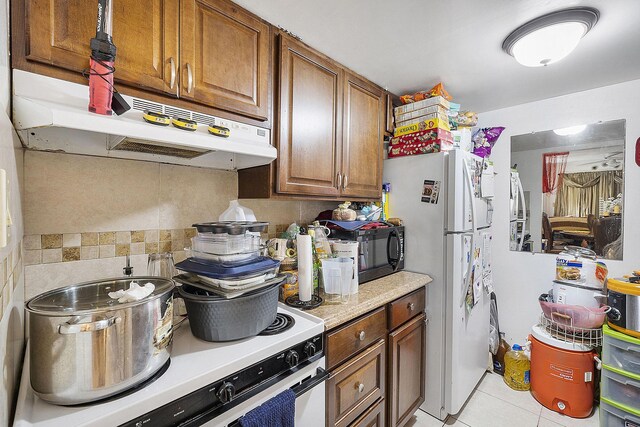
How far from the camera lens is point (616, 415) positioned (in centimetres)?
160

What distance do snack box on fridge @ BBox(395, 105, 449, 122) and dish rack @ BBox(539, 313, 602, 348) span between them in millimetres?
1674

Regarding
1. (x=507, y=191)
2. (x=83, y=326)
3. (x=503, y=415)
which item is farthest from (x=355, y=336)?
(x=507, y=191)

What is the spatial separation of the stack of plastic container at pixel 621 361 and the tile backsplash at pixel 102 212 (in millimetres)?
2360

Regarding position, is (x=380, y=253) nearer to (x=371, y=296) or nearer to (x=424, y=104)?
(x=371, y=296)

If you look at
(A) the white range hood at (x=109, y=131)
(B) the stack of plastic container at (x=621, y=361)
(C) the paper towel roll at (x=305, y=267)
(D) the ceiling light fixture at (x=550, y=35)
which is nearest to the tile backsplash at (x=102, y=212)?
(A) the white range hood at (x=109, y=131)

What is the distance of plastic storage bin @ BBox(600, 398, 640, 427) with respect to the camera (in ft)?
5.05

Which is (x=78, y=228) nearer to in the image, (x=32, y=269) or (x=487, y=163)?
(x=32, y=269)

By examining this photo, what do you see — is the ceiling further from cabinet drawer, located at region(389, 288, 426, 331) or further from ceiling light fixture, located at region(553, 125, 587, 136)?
cabinet drawer, located at region(389, 288, 426, 331)

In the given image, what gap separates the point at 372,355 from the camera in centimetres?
135

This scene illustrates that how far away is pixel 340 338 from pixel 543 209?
2.24m

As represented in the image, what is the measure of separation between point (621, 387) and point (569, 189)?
4.54 feet

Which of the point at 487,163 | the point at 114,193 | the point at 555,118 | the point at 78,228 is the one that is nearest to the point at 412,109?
the point at 487,163

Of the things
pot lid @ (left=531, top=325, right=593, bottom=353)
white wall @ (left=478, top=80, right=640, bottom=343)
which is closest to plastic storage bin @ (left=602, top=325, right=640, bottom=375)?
pot lid @ (left=531, top=325, right=593, bottom=353)

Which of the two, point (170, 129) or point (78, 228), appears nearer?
point (170, 129)
